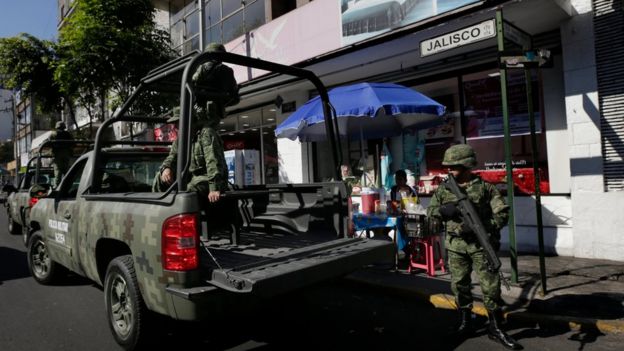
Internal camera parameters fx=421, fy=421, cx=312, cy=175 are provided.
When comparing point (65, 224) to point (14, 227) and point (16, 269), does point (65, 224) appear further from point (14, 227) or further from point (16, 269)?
point (14, 227)

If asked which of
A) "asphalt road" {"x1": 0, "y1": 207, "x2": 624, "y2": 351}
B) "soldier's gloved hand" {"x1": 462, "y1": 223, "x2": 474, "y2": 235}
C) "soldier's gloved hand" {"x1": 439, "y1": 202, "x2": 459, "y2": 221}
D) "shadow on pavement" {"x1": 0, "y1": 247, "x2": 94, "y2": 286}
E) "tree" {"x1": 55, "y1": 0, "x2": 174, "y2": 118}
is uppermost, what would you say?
"tree" {"x1": 55, "y1": 0, "x2": 174, "y2": 118}

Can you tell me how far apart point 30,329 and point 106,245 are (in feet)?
4.18

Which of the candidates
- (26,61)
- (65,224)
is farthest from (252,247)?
(26,61)

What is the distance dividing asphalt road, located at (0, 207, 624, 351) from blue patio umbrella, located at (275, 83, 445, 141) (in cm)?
245

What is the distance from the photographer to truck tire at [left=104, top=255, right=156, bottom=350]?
3.21m

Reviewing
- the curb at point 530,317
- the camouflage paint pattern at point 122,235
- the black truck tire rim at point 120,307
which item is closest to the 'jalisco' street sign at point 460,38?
the curb at point 530,317

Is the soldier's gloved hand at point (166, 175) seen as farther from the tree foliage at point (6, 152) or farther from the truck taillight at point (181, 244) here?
the tree foliage at point (6, 152)

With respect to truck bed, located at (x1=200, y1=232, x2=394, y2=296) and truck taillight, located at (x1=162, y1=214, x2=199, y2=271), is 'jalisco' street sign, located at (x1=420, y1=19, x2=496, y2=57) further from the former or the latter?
truck taillight, located at (x1=162, y1=214, x2=199, y2=271)

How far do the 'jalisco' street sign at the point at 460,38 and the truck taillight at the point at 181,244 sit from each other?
3792 millimetres

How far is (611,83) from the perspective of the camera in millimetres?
5910

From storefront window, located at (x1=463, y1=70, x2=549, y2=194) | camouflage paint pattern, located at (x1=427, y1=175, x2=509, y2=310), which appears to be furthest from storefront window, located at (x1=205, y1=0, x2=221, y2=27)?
camouflage paint pattern, located at (x1=427, y1=175, x2=509, y2=310)

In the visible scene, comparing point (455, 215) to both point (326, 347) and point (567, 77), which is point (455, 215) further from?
point (567, 77)

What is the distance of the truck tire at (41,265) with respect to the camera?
5539 millimetres

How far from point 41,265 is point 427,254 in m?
5.30
